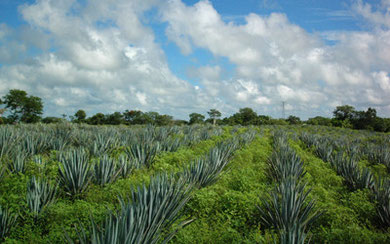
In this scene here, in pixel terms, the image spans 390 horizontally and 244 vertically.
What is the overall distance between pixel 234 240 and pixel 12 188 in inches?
152

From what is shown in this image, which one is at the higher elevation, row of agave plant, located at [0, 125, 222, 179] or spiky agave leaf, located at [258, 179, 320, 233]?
row of agave plant, located at [0, 125, 222, 179]

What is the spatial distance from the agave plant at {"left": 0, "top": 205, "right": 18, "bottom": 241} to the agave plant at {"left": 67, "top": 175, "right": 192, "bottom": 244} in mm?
1131

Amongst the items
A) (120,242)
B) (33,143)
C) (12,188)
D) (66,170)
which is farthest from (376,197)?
(33,143)

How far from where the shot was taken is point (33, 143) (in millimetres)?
7707

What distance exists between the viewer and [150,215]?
2.88m

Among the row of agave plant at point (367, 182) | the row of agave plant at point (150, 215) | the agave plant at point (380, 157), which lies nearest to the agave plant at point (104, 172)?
the row of agave plant at point (150, 215)

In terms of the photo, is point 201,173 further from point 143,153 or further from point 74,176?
point 74,176

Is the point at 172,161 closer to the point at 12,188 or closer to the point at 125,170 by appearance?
the point at 125,170

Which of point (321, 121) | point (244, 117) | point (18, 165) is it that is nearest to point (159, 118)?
point (244, 117)

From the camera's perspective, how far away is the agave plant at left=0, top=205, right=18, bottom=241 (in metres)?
3.38

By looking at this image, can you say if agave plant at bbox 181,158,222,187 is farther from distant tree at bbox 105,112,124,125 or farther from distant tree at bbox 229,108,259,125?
distant tree at bbox 229,108,259,125

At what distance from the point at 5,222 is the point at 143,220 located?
2216 mm

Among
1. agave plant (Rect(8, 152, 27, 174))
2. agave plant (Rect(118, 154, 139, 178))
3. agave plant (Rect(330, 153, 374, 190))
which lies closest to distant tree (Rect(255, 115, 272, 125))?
agave plant (Rect(330, 153, 374, 190))

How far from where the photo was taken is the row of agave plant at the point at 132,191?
2387 millimetres
